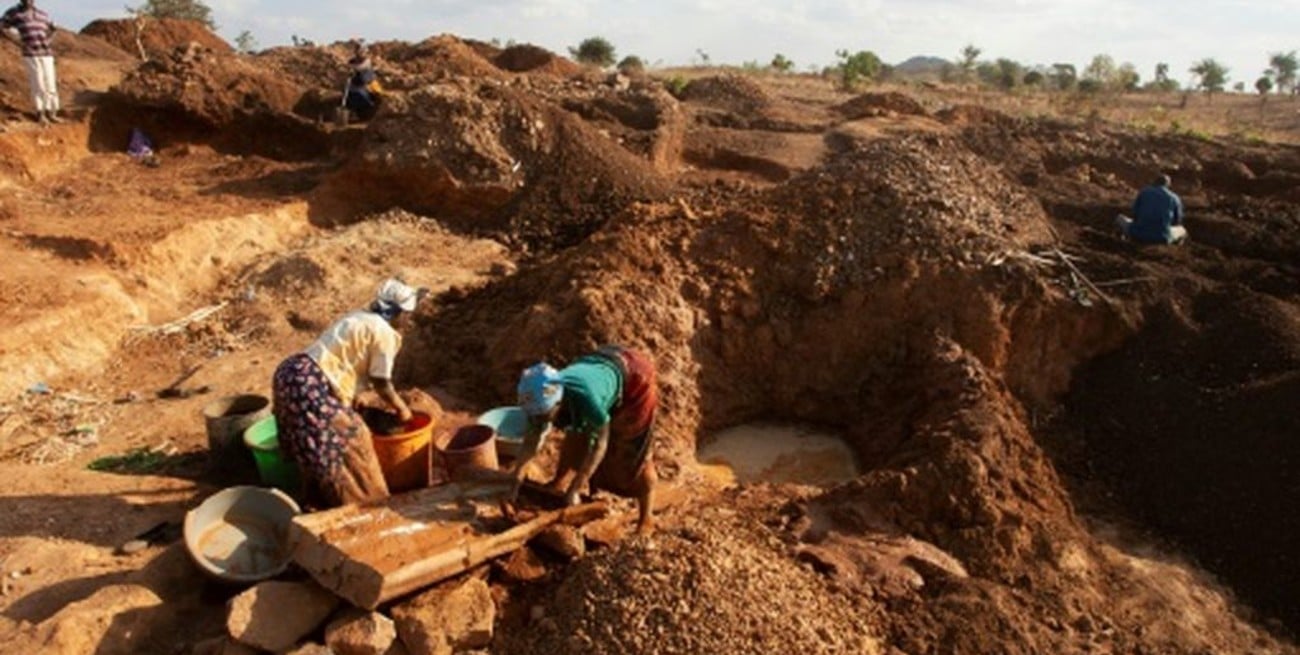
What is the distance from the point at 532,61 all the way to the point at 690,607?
21906 millimetres

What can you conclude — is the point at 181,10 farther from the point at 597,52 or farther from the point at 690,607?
the point at 690,607

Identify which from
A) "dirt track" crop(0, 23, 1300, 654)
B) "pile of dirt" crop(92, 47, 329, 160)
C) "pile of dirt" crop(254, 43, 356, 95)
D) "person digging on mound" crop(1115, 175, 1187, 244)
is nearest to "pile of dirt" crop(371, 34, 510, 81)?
"pile of dirt" crop(254, 43, 356, 95)

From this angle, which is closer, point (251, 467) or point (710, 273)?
point (251, 467)

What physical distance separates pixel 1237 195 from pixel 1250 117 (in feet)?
64.3

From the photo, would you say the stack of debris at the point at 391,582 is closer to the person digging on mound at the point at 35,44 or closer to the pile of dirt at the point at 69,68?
the person digging on mound at the point at 35,44

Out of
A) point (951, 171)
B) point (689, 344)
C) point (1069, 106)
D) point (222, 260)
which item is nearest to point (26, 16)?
point (222, 260)

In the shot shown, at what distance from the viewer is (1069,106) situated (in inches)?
1133

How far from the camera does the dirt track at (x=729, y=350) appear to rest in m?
5.12

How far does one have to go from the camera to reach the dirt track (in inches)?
201

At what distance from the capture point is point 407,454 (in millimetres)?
5504

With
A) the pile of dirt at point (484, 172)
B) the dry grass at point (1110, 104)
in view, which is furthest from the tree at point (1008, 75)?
the pile of dirt at point (484, 172)

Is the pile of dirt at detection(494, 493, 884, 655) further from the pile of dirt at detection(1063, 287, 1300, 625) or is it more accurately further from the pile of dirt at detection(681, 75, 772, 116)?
the pile of dirt at detection(681, 75, 772, 116)

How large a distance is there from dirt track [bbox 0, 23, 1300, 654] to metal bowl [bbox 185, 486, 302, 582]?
19 cm

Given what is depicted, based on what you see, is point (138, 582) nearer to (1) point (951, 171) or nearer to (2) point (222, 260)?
(2) point (222, 260)
